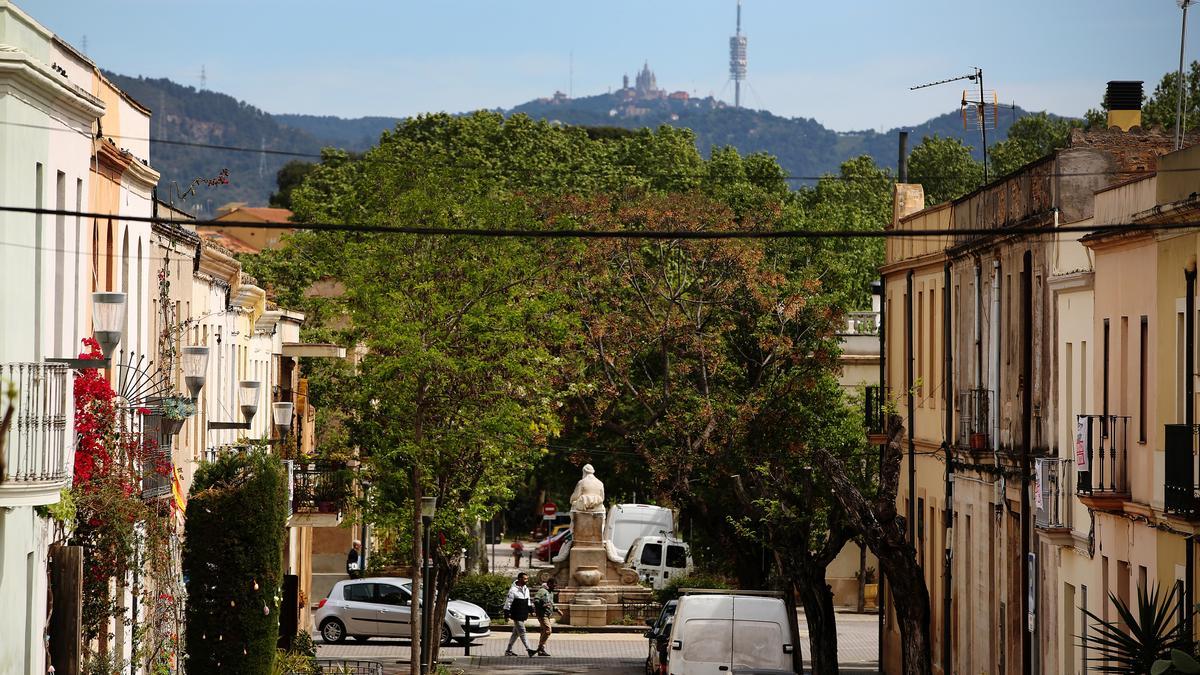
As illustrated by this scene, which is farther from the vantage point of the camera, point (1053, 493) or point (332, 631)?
point (332, 631)

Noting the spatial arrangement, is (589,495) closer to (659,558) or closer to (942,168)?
(659,558)

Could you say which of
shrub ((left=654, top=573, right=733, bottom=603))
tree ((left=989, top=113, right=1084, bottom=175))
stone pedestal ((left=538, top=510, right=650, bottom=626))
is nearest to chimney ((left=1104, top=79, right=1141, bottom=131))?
shrub ((left=654, top=573, right=733, bottom=603))

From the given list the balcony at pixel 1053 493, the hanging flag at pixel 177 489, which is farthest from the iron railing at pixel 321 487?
the balcony at pixel 1053 493

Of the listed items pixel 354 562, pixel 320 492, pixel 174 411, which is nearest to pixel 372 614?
pixel 320 492

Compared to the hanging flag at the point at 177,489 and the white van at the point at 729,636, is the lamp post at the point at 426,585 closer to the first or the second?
the hanging flag at the point at 177,489

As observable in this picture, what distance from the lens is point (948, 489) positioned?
34.1 meters

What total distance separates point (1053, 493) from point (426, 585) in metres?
13.9

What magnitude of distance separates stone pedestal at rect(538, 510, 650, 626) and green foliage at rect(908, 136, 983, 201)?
4496 centimetres

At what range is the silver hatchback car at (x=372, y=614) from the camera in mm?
44562

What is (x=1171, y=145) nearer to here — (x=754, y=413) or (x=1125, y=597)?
(x=1125, y=597)

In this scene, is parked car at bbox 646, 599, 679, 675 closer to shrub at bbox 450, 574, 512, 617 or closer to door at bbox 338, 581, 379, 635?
door at bbox 338, 581, 379, 635

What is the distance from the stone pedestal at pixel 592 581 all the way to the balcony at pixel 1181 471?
31.5 metres

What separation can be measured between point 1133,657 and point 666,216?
3303 cm

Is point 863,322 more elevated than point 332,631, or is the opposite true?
point 863,322
